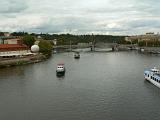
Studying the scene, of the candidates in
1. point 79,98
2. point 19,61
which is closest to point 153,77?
point 79,98

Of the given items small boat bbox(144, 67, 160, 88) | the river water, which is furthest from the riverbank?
small boat bbox(144, 67, 160, 88)

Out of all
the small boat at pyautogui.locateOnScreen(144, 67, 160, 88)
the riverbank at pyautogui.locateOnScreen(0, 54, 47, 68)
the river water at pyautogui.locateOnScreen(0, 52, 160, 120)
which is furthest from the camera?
the riverbank at pyautogui.locateOnScreen(0, 54, 47, 68)

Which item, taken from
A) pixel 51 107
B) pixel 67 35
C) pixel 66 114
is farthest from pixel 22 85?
pixel 67 35

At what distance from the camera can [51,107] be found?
1377 centimetres

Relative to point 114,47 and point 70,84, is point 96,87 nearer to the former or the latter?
point 70,84

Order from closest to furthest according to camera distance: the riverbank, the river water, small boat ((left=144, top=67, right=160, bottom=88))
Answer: the river water, small boat ((left=144, top=67, right=160, bottom=88)), the riverbank

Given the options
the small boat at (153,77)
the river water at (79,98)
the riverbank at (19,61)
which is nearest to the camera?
the river water at (79,98)

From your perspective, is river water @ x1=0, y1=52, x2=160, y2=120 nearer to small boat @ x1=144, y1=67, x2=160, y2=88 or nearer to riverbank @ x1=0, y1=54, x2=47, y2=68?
small boat @ x1=144, y1=67, x2=160, y2=88

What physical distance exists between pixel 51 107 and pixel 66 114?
118 centimetres

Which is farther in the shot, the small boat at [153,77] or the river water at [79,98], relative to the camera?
the small boat at [153,77]

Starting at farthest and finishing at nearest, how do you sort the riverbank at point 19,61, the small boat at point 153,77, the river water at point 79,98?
the riverbank at point 19,61
the small boat at point 153,77
the river water at point 79,98

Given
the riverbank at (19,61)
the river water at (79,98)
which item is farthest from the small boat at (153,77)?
the riverbank at (19,61)

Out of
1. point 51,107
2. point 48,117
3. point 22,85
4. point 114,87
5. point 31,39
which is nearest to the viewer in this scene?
point 48,117

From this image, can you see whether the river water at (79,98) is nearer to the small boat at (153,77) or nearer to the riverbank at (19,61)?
the small boat at (153,77)
